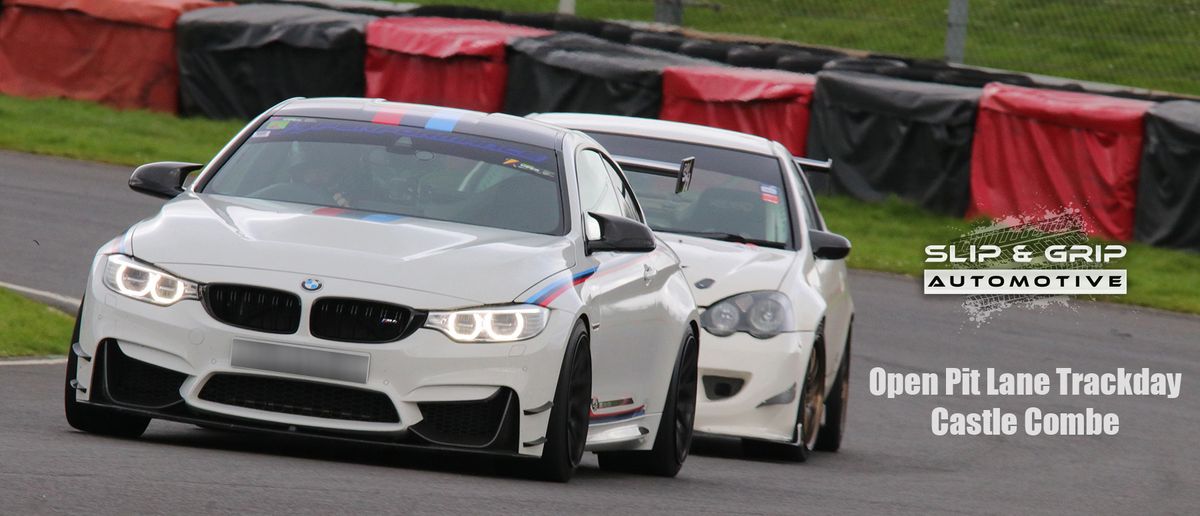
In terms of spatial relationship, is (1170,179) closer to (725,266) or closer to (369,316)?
(725,266)

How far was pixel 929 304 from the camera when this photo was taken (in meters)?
18.3

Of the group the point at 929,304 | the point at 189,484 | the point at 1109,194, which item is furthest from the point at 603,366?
the point at 1109,194

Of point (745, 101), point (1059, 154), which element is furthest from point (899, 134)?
point (1059, 154)

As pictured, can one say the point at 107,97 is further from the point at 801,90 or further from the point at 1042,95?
the point at 1042,95

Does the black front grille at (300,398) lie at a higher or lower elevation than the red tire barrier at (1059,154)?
higher

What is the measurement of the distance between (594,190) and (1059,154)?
45.6ft

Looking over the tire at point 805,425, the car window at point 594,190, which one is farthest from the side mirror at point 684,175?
the car window at point 594,190

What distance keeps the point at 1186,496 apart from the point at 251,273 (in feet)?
16.6

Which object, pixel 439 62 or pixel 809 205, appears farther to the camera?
pixel 439 62

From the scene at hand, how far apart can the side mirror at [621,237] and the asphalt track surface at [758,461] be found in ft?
2.84

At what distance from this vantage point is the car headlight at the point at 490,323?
277 inches

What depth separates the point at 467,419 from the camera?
710cm

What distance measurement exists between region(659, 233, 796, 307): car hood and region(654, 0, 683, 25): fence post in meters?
17.0

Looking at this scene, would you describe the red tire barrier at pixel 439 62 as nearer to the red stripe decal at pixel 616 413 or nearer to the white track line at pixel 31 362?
the white track line at pixel 31 362
